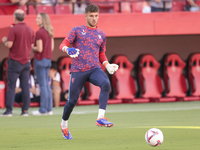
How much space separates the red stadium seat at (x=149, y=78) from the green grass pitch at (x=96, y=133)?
451cm

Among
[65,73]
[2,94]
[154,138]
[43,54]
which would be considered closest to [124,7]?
[65,73]

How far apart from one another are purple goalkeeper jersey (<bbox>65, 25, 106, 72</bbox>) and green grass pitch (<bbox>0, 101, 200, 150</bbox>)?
41.7 inches

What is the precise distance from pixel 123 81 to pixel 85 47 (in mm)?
8759

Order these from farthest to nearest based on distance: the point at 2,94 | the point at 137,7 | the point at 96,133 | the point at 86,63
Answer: the point at 137,7
the point at 2,94
the point at 96,133
the point at 86,63

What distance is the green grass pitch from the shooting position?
579cm

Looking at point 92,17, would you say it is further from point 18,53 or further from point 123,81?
point 123,81

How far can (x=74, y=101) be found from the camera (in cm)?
649

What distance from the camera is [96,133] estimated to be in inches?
285

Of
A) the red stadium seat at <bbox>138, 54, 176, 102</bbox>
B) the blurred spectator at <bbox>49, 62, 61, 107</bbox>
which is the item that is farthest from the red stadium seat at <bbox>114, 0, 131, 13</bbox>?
the blurred spectator at <bbox>49, 62, 61, 107</bbox>

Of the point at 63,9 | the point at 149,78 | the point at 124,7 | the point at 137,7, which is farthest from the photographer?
the point at 149,78

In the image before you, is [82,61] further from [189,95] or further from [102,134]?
[189,95]

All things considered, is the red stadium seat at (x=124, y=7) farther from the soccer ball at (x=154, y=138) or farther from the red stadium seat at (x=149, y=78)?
the soccer ball at (x=154, y=138)

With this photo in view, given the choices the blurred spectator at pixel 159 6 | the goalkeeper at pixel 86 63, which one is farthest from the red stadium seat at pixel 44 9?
the goalkeeper at pixel 86 63

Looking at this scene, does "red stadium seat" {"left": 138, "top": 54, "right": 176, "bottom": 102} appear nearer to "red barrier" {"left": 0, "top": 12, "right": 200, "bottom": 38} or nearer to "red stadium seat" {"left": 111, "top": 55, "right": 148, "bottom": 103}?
"red stadium seat" {"left": 111, "top": 55, "right": 148, "bottom": 103}
